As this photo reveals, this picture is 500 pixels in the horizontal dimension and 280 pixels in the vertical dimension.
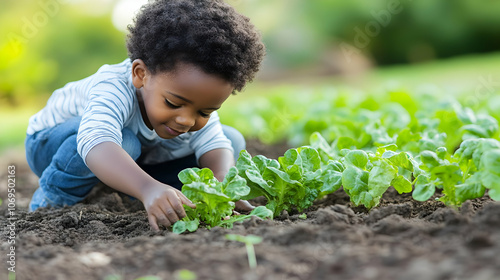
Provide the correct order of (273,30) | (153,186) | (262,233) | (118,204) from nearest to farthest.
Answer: (262,233) → (153,186) → (118,204) → (273,30)

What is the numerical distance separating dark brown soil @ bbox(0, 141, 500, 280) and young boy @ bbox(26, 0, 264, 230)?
0.23m

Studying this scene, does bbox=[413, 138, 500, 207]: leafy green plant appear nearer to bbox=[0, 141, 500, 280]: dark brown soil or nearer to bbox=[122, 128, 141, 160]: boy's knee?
bbox=[0, 141, 500, 280]: dark brown soil

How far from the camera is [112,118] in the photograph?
2068 mm

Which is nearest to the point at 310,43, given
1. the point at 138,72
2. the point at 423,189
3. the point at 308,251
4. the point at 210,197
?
the point at 138,72

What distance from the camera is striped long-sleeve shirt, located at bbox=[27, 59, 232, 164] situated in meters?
2.00

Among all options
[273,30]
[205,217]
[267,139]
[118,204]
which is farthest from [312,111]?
[273,30]

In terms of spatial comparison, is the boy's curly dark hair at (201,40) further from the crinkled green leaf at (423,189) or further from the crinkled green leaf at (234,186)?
the crinkled green leaf at (423,189)

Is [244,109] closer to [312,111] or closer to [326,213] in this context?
[312,111]

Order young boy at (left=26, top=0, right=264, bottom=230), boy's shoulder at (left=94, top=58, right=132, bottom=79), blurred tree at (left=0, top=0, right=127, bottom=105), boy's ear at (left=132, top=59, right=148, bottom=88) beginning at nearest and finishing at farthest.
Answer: young boy at (left=26, top=0, right=264, bottom=230), boy's ear at (left=132, top=59, right=148, bottom=88), boy's shoulder at (left=94, top=58, right=132, bottom=79), blurred tree at (left=0, top=0, right=127, bottom=105)

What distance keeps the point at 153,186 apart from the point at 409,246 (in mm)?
865

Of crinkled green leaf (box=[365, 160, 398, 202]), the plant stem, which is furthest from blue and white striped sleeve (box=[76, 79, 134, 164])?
crinkled green leaf (box=[365, 160, 398, 202])

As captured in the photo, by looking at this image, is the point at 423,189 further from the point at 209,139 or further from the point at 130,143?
the point at 130,143

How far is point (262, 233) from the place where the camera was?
5.17 ft

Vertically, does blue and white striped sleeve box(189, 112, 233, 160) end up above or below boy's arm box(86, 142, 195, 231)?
above
